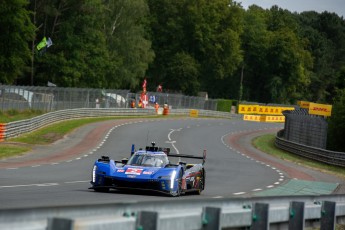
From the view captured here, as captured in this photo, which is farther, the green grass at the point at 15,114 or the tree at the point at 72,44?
the tree at the point at 72,44

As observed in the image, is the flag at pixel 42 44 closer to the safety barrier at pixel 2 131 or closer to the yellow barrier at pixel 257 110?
the yellow barrier at pixel 257 110

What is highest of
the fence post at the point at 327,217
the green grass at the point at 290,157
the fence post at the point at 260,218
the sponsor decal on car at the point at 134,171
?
the fence post at the point at 260,218

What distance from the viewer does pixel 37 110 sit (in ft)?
201

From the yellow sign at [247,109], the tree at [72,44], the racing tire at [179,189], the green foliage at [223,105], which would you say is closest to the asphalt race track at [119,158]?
the racing tire at [179,189]

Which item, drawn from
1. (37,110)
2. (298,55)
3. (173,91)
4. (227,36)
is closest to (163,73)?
(173,91)

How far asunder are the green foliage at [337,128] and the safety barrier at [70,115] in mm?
19838

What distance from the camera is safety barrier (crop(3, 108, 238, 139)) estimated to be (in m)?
47.2

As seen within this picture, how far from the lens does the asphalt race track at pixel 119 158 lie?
1881cm

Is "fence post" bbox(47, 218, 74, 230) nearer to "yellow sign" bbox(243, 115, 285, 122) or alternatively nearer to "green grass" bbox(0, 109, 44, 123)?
"green grass" bbox(0, 109, 44, 123)

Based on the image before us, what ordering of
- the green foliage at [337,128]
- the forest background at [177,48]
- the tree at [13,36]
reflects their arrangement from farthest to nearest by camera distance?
the forest background at [177,48], the tree at [13,36], the green foliage at [337,128]

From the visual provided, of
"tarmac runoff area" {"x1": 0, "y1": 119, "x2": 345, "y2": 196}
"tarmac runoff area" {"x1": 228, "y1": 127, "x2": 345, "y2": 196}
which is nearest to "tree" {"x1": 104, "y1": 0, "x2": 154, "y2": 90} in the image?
"tarmac runoff area" {"x1": 0, "y1": 119, "x2": 345, "y2": 196}

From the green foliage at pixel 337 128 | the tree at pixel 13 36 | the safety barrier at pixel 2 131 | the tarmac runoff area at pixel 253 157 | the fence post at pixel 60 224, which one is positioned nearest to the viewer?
the fence post at pixel 60 224

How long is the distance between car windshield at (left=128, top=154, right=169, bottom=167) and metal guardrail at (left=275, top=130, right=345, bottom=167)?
2351cm

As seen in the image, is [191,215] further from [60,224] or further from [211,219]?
[60,224]
